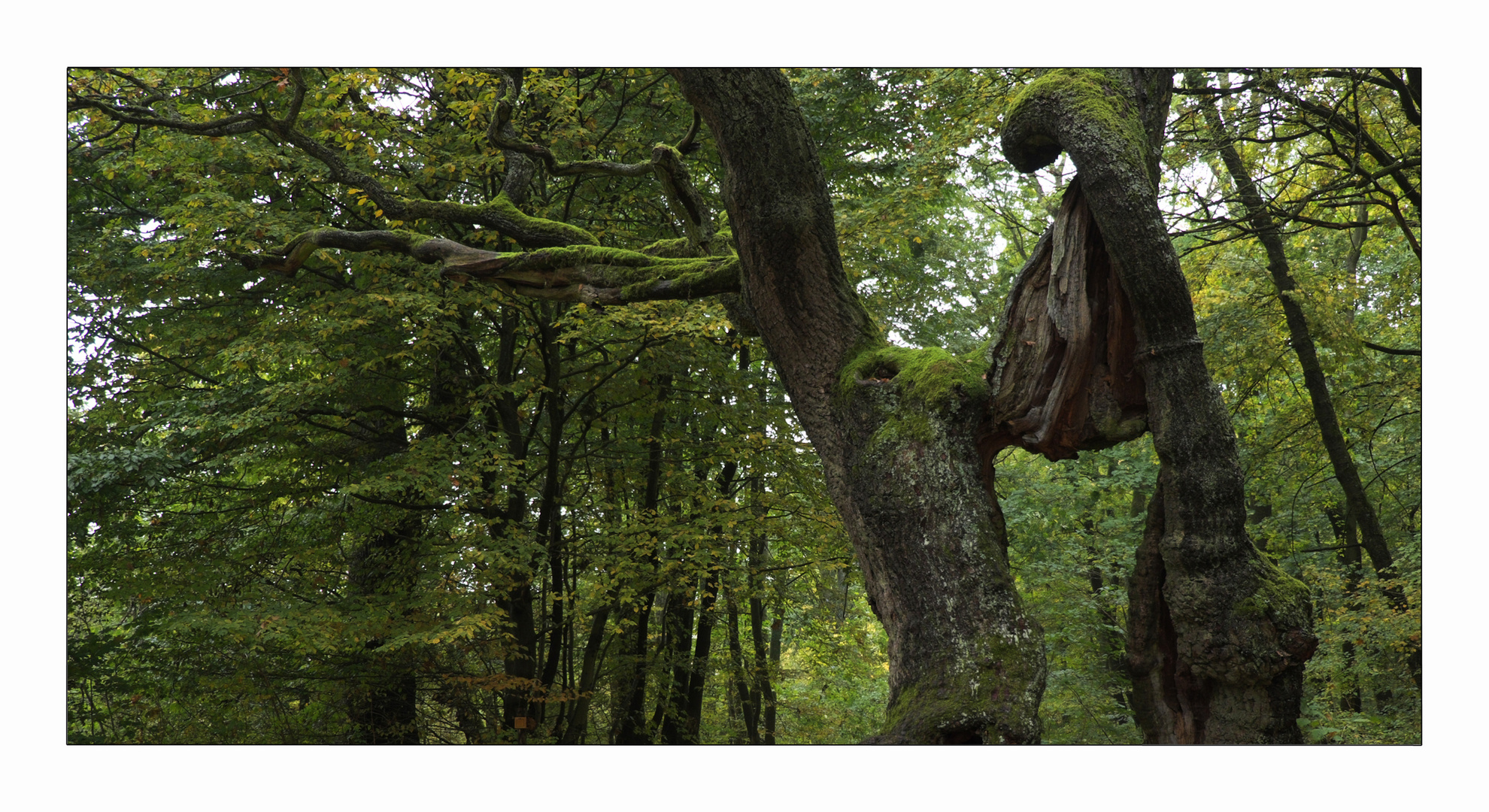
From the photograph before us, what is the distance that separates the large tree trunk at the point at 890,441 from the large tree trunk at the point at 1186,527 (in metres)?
0.79

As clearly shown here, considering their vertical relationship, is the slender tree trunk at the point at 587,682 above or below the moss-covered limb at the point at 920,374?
below

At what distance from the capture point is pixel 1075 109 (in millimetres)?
4273

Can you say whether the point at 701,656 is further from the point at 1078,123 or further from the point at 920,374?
the point at 1078,123

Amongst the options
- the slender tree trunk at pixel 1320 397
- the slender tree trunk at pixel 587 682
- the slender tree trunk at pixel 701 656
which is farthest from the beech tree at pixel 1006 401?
the slender tree trunk at pixel 701 656

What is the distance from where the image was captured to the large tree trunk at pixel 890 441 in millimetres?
3719

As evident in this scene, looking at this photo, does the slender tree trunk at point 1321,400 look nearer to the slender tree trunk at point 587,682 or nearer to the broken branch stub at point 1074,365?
the broken branch stub at point 1074,365

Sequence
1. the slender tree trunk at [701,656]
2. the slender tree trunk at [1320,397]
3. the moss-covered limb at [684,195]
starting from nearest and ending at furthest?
the moss-covered limb at [684,195], the slender tree trunk at [1320,397], the slender tree trunk at [701,656]

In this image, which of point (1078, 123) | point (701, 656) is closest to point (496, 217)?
point (1078, 123)

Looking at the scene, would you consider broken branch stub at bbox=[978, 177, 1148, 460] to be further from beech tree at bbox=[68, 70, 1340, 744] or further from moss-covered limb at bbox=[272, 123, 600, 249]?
moss-covered limb at bbox=[272, 123, 600, 249]

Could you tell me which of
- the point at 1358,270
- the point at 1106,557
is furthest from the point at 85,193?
the point at 1358,270

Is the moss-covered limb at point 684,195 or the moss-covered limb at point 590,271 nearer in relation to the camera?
the moss-covered limb at point 590,271

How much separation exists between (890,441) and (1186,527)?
136cm

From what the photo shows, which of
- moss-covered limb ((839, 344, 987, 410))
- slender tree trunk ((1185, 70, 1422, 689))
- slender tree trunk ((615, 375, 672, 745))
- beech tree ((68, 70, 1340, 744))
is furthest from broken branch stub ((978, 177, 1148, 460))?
slender tree trunk ((615, 375, 672, 745))

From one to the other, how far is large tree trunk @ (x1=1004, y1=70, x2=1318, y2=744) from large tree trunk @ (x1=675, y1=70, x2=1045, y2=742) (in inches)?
31.1
